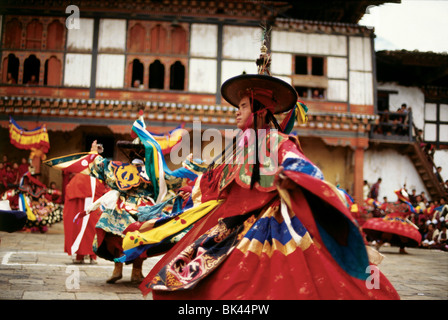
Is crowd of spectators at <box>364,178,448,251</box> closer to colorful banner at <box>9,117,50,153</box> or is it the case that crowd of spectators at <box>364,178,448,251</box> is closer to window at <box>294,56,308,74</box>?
window at <box>294,56,308,74</box>

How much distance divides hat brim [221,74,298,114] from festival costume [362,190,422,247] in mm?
8553

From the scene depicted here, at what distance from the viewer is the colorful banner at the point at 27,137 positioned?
634 inches

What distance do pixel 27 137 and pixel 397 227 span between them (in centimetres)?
1224

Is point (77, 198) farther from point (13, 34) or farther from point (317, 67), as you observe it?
point (317, 67)

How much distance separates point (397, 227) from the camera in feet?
38.5

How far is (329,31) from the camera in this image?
19.3m

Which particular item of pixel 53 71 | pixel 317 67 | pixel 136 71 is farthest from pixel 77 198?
pixel 317 67

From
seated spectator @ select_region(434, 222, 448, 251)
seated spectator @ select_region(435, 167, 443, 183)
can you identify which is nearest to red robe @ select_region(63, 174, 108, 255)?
seated spectator @ select_region(434, 222, 448, 251)

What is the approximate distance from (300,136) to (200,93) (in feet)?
14.6
